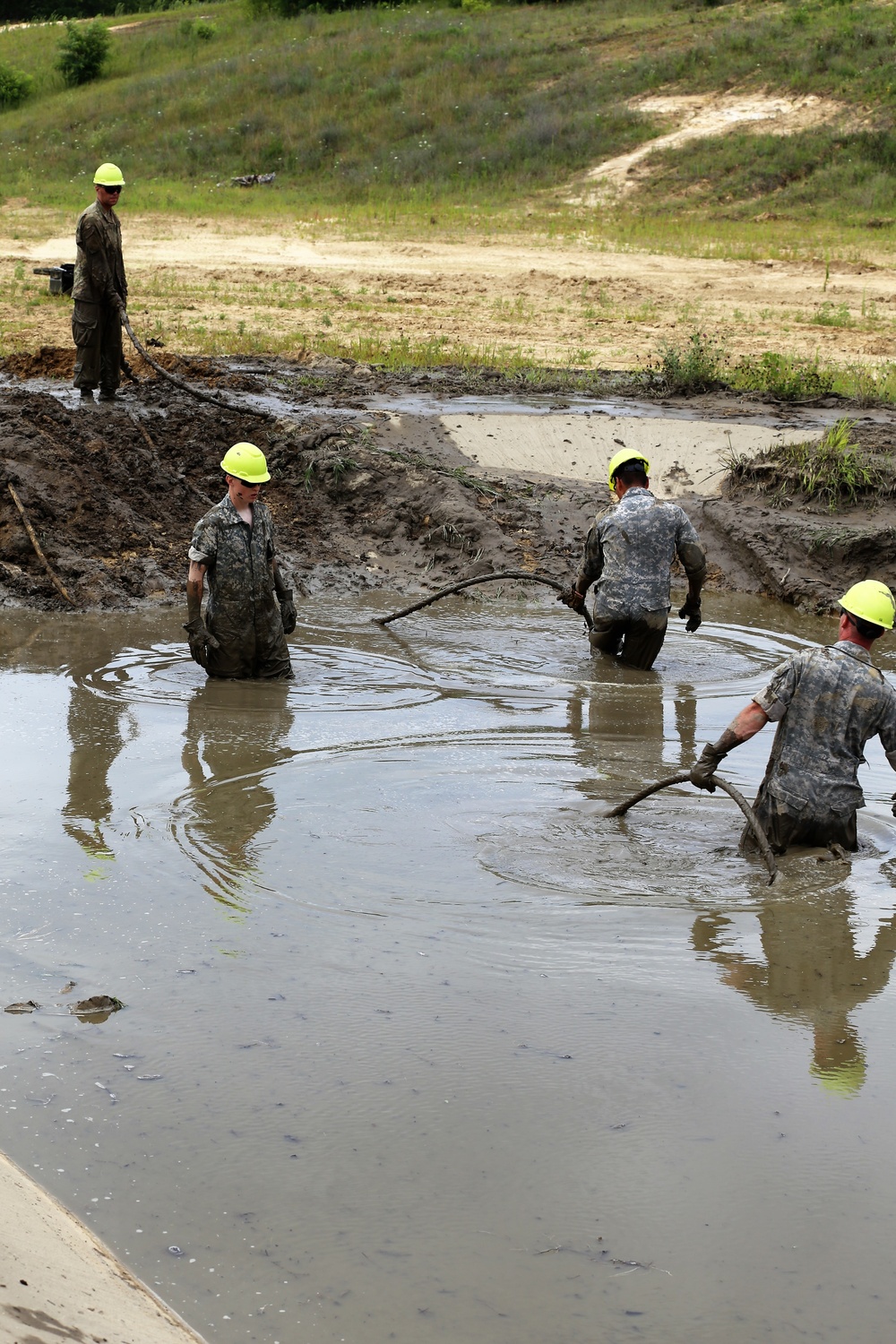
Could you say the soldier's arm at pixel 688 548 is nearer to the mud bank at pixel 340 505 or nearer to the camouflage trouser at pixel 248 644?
the camouflage trouser at pixel 248 644

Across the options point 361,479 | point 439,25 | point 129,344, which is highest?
point 439,25

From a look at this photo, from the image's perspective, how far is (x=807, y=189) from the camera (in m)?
24.5

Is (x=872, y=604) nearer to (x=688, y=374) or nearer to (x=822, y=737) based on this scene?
(x=822, y=737)

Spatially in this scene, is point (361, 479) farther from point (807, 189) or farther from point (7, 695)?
point (807, 189)

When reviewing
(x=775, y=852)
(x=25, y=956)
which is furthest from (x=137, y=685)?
(x=775, y=852)

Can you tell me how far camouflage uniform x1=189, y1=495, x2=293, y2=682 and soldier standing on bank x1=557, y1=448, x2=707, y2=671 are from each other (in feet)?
6.62

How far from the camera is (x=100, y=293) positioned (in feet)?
39.0

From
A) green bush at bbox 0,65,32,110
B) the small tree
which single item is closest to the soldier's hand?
green bush at bbox 0,65,32,110

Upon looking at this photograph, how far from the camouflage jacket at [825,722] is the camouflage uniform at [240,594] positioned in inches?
128

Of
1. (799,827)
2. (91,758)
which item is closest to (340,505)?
(91,758)

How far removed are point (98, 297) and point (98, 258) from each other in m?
0.36

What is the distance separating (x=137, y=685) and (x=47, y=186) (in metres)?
25.6

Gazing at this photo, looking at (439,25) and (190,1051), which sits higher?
(439,25)

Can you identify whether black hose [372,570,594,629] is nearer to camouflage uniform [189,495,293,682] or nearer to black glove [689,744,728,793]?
camouflage uniform [189,495,293,682]
